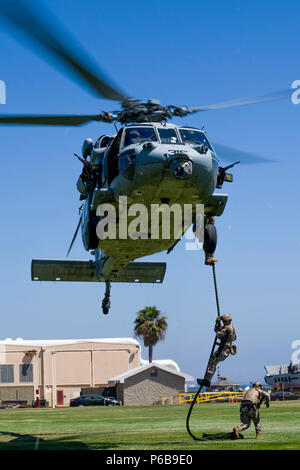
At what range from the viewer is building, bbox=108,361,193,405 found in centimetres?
5453

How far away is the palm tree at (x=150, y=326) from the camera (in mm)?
71188

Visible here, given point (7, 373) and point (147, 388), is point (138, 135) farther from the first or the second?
point (7, 373)

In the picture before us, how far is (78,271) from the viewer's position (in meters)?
23.8

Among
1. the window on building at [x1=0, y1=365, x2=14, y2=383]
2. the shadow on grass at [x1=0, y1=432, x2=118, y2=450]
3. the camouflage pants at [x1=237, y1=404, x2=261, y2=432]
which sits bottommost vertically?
the window on building at [x1=0, y1=365, x2=14, y2=383]

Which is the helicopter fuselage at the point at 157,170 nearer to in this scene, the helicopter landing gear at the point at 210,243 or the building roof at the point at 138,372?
the helicopter landing gear at the point at 210,243

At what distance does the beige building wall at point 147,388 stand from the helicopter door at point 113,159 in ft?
130

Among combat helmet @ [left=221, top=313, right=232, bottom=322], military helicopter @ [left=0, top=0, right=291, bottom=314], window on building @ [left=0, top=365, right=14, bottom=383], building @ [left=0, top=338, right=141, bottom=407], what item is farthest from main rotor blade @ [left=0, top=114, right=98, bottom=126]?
window on building @ [left=0, top=365, right=14, bottom=383]

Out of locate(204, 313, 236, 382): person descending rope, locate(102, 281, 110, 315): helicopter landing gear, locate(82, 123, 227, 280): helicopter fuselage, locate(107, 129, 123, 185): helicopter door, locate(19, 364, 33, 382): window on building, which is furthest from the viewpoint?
locate(19, 364, 33, 382): window on building

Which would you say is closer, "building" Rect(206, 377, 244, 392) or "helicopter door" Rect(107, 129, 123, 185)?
"helicopter door" Rect(107, 129, 123, 185)

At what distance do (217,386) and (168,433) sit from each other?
56850 mm

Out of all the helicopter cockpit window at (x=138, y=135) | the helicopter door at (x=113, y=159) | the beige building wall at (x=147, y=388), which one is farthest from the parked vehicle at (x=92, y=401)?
the helicopter cockpit window at (x=138, y=135)

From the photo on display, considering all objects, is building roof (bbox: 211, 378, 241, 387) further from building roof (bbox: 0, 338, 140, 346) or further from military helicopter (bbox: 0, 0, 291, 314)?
military helicopter (bbox: 0, 0, 291, 314)

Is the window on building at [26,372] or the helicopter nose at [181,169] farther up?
the helicopter nose at [181,169]
